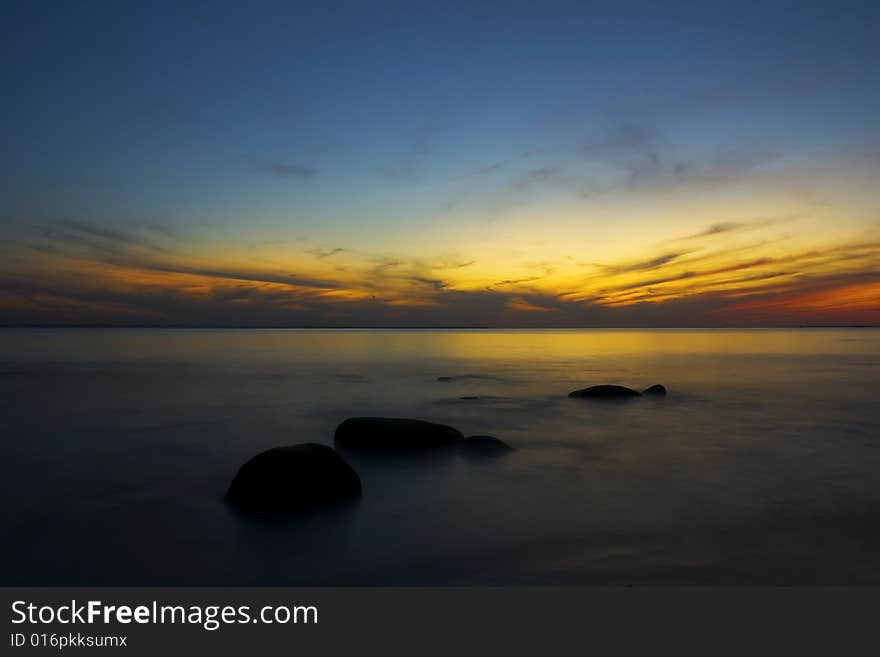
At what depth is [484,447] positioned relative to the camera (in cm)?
1369

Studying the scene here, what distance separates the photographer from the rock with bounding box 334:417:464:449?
13.3 meters

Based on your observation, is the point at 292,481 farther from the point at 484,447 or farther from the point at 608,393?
the point at 608,393

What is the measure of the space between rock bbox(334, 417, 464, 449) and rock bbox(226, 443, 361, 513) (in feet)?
11.8

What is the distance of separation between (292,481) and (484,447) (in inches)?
236

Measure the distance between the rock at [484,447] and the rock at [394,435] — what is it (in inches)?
12.7

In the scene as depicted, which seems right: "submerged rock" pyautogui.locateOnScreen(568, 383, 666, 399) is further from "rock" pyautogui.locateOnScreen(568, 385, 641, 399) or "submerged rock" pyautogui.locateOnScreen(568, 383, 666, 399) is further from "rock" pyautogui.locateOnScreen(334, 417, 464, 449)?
"rock" pyautogui.locateOnScreen(334, 417, 464, 449)

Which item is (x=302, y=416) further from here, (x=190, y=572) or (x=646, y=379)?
(x=646, y=379)

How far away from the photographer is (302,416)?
1961 cm

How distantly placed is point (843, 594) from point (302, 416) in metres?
16.7

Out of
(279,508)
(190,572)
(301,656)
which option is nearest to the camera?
(301,656)

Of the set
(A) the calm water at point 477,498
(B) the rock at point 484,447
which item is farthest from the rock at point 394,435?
(A) the calm water at point 477,498

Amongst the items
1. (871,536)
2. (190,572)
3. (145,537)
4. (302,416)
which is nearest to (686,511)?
(871,536)

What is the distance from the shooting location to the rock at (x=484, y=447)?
13.2m

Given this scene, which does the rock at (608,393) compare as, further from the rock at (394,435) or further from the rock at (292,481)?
the rock at (292,481)
